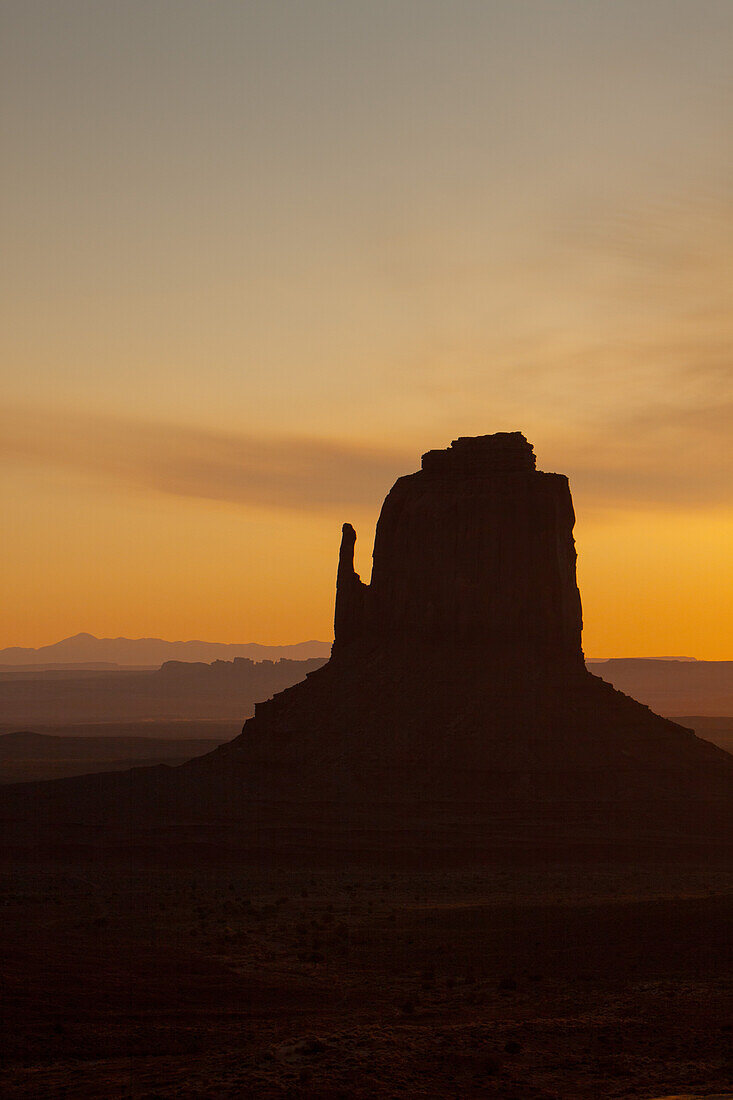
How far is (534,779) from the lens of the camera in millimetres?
77312

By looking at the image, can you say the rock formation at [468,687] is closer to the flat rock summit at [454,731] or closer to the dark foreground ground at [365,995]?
the flat rock summit at [454,731]

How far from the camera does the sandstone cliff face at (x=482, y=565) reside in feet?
284

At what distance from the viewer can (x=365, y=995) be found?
1287 inches

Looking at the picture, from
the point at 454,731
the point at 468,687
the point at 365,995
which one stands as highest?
the point at 468,687

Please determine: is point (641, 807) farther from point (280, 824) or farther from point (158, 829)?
point (158, 829)

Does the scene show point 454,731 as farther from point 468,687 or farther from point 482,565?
point 482,565

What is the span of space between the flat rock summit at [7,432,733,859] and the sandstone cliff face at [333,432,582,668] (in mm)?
117

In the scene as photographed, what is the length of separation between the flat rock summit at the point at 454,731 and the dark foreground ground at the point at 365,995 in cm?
2062

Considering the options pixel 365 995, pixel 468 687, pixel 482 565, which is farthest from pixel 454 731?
pixel 365 995

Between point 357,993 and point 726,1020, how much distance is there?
31.6 ft

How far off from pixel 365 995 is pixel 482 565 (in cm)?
5620

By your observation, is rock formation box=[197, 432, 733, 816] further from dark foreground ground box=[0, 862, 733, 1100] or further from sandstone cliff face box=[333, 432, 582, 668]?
dark foreground ground box=[0, 862, 733, 1100]

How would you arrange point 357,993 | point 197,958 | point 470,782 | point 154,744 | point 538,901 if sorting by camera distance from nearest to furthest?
point 357,993 < point 197,958 < point 538,901 < point 470,782 < point 154,744

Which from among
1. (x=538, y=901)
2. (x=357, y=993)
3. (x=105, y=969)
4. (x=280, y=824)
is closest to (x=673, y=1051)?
(x=357, y=993)
